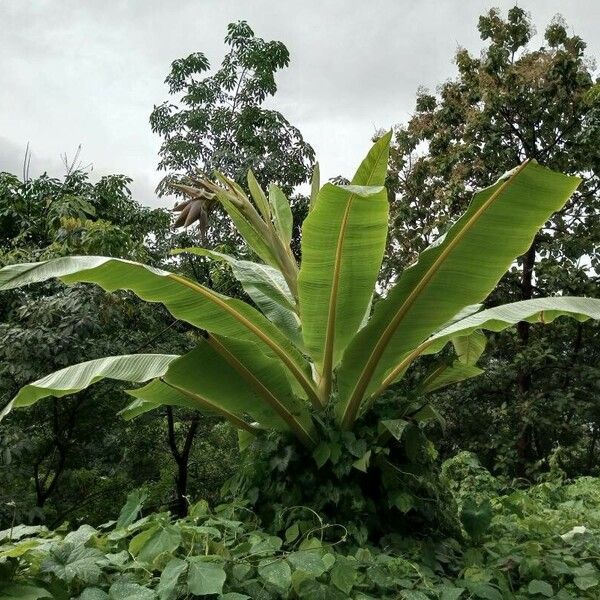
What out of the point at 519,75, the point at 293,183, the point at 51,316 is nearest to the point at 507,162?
the point at 519,75

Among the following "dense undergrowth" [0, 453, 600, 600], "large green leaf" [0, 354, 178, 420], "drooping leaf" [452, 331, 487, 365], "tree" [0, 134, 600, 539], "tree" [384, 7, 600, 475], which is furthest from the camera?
"tree" [384, 7, 600, 475]

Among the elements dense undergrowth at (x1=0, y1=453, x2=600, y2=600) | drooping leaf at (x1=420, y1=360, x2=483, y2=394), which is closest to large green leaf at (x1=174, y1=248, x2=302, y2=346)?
drooping leaf at (x1=420, y1=360, x2=483, y2=394)

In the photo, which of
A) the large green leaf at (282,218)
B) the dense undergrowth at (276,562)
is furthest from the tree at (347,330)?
the large green leaf at (282,218)

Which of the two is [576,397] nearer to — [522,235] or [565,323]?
[565,323]

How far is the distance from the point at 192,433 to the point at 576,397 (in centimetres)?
523

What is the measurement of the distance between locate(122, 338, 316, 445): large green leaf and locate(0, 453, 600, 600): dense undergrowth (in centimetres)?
40

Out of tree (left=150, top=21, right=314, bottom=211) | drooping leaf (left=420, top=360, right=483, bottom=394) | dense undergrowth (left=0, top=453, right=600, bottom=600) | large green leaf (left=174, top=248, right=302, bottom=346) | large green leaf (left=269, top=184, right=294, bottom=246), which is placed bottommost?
dense undergrowth (left=0, top=453, right=600, bottom=600)

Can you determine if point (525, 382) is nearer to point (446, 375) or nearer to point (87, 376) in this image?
point (446, 375)

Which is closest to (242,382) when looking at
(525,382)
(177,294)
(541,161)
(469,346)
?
(177,294)

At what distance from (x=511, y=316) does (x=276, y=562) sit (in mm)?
1550

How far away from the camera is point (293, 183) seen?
10.3 meters

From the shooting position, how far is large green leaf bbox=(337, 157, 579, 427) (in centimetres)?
248

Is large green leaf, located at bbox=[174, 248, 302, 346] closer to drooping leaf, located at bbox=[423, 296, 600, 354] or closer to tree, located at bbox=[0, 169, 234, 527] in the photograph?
drooping leaf, located at bbox=[423, 296, 600, 354]

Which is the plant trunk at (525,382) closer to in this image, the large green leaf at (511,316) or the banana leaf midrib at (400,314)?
the large green leaf at (511,316)
